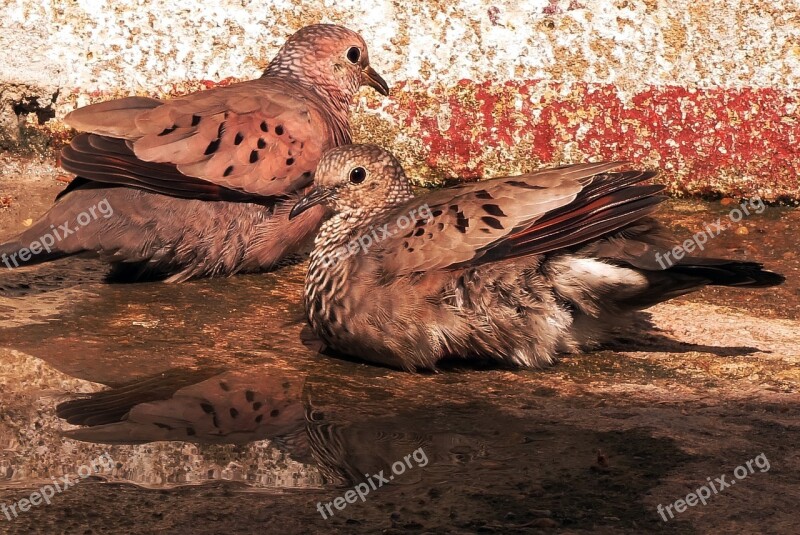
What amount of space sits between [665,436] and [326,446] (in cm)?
108

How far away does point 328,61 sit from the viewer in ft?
20.0

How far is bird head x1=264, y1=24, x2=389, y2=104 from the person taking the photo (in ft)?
19.9

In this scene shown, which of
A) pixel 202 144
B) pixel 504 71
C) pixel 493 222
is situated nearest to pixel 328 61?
pixel 504 71

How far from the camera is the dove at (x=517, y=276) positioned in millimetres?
4238

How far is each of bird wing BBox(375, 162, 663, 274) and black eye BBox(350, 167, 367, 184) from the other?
19.9 inches

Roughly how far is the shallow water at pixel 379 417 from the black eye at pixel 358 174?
647 millimetres

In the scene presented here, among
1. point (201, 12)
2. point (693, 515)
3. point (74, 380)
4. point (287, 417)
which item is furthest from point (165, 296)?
point (693, 515)

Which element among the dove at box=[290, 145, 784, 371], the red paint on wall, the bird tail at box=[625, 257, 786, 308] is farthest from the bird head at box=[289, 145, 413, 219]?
the red paint on wall

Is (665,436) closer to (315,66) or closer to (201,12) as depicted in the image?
(315,66)

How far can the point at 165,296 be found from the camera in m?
5.17

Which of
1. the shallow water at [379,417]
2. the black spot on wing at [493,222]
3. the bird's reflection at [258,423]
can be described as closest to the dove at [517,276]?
the black spot on wing at [493,222]

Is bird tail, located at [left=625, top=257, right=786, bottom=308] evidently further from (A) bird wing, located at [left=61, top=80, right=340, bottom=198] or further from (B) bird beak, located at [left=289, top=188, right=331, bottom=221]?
(A) bird wing, located at [left=61, top=80, right=340, bottom=198]

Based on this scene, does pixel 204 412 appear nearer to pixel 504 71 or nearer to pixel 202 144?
pixel 202 144

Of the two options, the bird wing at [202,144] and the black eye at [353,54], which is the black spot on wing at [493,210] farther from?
the black eye at [353,54]
